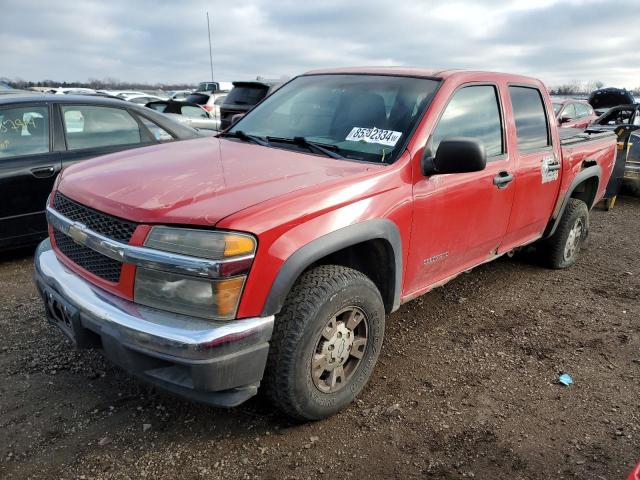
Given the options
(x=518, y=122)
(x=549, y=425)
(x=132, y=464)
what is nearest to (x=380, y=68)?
(x=518, y=122)

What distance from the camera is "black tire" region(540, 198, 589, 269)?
4.80 metres

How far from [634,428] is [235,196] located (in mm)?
2392

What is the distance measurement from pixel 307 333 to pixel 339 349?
0.35 metres

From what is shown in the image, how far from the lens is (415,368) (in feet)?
10.5

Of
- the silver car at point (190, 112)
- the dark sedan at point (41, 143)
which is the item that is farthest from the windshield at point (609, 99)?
the dark sedan at point (41, 143)

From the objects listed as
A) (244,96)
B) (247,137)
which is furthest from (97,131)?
(244,96)

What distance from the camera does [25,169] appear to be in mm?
4477

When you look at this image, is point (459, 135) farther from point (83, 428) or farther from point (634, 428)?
point (83, 428)

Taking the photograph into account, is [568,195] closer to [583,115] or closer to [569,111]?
[569,111]

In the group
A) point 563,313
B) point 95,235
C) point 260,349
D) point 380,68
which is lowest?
point 563,313

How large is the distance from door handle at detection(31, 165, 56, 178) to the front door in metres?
3.43

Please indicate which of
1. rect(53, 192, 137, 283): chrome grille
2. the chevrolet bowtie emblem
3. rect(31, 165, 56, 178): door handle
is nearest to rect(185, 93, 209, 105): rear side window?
rect(31, 165, 56, 178): door handle

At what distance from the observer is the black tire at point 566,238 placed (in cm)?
480

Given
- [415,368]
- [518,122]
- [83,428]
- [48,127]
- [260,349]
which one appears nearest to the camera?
[260,349]
